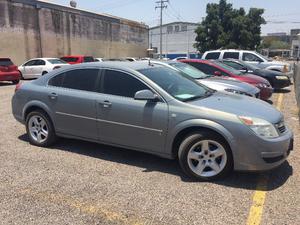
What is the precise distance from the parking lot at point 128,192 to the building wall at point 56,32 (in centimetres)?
2300

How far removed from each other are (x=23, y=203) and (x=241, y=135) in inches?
106

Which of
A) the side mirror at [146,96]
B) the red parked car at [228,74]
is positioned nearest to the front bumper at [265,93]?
the red parked car at [228,74]

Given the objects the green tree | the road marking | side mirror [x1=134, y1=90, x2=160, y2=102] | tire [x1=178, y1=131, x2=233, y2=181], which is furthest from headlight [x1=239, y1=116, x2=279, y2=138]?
the green tree

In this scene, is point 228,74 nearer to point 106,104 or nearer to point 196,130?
point 106,104

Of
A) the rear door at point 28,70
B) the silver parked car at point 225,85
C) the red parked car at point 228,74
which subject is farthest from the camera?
the rear door at point 28,70

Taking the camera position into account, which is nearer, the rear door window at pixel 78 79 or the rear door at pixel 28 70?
the rear door window at pixel 78 79

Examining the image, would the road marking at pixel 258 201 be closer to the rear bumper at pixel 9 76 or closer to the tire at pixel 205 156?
the tire at pixel 205 156

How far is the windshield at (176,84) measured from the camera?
5.12 metres

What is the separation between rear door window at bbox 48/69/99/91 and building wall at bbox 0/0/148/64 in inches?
872

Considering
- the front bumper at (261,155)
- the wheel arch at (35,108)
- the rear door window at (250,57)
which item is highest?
the rear door window at (250,57)

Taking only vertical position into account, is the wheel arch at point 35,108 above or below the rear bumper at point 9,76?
above

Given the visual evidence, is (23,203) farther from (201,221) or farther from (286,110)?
(286,110)

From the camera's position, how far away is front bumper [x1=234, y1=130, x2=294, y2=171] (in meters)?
4.33

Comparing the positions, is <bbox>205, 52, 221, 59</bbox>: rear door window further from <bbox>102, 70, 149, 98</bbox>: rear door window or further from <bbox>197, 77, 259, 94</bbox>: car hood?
<bbox>102, 70, 149, 98</bbox>: rear door window
